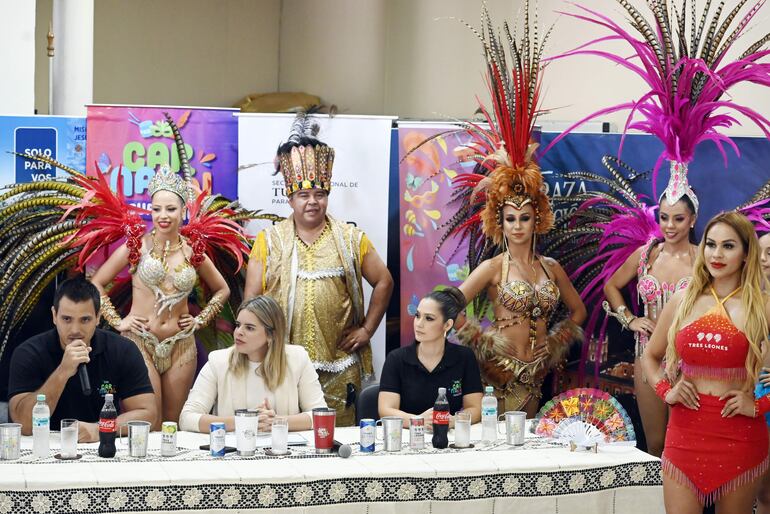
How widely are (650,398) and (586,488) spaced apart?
187cm

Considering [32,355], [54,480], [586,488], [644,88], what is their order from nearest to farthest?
[54,480] → [586,488] → [32,355] → [644,88]

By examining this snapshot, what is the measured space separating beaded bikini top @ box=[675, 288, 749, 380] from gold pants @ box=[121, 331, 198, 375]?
8.48 feet

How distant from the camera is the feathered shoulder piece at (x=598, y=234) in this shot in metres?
6.08

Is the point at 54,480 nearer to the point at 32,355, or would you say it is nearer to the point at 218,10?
the point at 32,355

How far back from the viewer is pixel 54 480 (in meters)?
3.57

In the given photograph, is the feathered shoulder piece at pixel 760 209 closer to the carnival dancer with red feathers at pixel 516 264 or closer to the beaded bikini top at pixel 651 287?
the beaded bikini top at pixel 651 287

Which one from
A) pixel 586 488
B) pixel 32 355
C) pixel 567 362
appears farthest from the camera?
pixel 567 362

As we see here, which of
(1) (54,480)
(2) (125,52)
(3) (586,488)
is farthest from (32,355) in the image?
(2) (125,52)

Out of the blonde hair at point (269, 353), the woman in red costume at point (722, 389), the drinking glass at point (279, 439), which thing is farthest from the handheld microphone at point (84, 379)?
the woman in red costume at point (722, 389)

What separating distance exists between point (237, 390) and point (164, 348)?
100 cm

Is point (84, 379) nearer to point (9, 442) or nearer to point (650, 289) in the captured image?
point (9, 442)

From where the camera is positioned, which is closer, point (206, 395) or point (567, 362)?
point (206, 395)

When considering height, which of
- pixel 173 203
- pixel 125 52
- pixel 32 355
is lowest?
pixel 32 355

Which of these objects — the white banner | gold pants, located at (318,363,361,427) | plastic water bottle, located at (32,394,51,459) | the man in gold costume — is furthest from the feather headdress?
plastic water bottle, located at (32,394,51,459)
